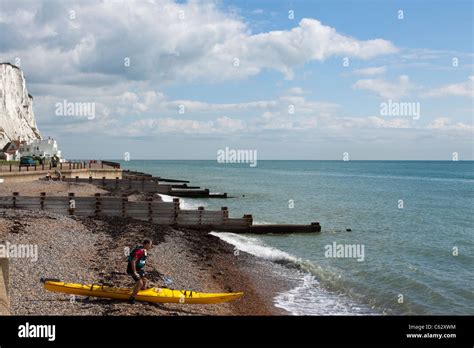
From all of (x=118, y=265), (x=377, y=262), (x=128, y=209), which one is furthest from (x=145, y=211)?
(x=377, y=262)

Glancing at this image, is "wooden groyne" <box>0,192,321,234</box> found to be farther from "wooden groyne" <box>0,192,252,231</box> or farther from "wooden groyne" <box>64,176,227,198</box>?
"wooden groyne" <box>64,176,227,198</box>

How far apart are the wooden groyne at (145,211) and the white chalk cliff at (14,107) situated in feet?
252

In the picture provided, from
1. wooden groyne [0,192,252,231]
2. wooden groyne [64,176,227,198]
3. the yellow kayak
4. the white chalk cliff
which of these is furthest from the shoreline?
Result: the white chalk cliff

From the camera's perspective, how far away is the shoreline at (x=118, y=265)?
456 inches

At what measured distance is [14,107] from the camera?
336ft

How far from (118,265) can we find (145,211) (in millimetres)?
10789

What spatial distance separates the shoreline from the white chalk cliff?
82.7 m

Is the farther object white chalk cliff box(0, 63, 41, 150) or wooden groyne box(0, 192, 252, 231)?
white chalk cliff box(0, 63, 41, 150)

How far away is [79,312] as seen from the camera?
1081 centimetres

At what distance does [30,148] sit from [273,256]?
3104 inches

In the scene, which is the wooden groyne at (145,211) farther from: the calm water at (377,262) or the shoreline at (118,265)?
the shoreline at (118,265)

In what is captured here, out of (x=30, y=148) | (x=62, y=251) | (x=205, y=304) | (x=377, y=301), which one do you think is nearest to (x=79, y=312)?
(x=205, y=304)

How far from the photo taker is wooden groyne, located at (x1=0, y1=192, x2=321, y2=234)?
24.6 m
